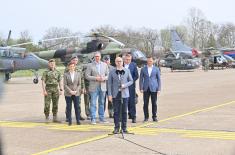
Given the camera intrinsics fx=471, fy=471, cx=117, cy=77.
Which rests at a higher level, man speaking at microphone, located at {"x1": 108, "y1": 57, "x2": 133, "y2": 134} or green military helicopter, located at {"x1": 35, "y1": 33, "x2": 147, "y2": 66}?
green military helicopter, located at {"x1": 35, "y1": 33, "x2": 147, "y2": 66}

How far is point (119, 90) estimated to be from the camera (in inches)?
392

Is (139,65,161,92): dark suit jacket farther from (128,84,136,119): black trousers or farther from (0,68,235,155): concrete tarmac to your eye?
(0,68,235,155): concrete tarmac

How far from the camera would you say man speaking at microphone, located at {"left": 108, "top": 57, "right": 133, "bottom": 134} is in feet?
32.1

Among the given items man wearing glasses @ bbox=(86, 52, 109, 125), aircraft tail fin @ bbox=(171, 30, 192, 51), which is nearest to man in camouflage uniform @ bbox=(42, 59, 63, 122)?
man wearing glasses @ bbox=(86, 52, 109, 125)

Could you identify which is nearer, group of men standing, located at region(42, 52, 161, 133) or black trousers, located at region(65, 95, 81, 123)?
black trousers, located at region(65, 95, 81, 123)

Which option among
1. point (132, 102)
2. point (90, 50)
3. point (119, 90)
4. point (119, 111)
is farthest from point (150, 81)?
point (90, 50)

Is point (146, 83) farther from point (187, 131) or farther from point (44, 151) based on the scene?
point (44, 151)

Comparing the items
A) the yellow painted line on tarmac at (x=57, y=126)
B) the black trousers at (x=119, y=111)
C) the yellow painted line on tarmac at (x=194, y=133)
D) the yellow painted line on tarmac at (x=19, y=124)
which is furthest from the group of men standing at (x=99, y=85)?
the yellow painted line on tarmac at (x=194, y=133)

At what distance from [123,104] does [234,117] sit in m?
3.49

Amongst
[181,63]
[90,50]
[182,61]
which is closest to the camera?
[90,50]

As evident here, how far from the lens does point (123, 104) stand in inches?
390

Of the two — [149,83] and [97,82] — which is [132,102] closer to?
[149,83]

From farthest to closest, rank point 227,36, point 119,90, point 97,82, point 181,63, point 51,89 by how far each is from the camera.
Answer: point 227,36 < point 181,63 < point 51,89 < point 97,82 < point 119,90

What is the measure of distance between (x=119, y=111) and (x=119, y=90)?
465mm
